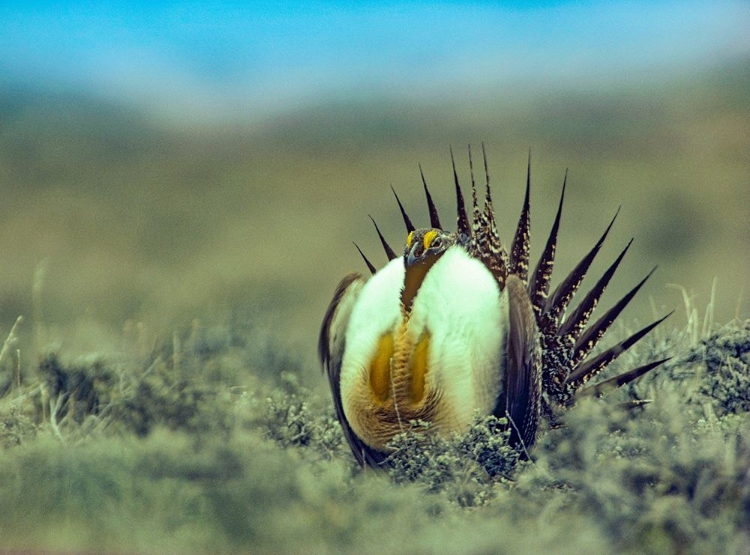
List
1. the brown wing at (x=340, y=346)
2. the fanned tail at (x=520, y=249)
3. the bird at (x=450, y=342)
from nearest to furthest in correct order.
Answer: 1. the bird at (x=450, y=342)
2. the brown wing at (x=340, y=346)
3. the fanned tail at (x=520, y=249)

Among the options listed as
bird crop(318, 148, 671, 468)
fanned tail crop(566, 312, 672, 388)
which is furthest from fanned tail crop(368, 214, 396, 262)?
fanned tail crop(566, 312, 672, 388)

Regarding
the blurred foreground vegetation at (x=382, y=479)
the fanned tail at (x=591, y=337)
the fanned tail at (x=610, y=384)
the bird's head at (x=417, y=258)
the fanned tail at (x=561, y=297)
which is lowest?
the blurred foreground vegetation at (x=382, y=479)

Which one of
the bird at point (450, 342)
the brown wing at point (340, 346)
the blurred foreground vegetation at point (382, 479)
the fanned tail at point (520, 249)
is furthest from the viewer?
the fanned tail at point (520, 249)

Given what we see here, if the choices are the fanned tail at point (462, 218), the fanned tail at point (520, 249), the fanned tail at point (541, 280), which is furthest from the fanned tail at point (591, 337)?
the fanned tail at point (462, 218)

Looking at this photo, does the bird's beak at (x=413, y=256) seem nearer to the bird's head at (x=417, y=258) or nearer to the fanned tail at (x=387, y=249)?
the bird's head at (x=417, y=258)

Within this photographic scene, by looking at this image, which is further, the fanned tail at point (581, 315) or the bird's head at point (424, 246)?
the fanned tail at point (581, 315)

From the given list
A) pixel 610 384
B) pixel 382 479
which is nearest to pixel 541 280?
pixel 610 384

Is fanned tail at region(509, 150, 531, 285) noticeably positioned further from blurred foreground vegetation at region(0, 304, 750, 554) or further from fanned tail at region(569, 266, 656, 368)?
blurred foreground vegetation at region(0, 304, 750, 554)

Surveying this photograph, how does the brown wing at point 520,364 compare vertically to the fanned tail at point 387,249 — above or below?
below
